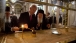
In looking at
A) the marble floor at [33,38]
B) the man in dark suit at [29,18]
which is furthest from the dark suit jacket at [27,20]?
the marble floor at [33,38]

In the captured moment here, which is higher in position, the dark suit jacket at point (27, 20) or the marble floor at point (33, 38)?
the dark suit jacket at point (27, 20)

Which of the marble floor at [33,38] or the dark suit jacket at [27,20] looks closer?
the marble floor at [33,38]

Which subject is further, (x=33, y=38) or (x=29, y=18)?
(x=29, y=18)

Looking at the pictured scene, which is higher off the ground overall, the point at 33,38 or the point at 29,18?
the point at 29,18

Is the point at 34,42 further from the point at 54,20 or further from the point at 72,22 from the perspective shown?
the point at 72,22

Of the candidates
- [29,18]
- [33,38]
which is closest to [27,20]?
[29,18]

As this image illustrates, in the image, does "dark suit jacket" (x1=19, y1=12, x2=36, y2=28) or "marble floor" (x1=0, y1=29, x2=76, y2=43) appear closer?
"marble floor" (x1=0, y1=29, x2=76, y2=43)

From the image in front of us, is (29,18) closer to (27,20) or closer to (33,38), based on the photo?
(27,20)

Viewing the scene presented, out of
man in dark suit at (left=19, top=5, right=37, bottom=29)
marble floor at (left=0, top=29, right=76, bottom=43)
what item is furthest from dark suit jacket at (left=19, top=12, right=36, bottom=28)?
marble floor at (left=0, top=29, right=76, bottom=43)

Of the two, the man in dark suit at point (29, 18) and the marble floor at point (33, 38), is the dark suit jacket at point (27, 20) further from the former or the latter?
the marble floor at point (33, 38)

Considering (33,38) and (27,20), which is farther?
(27,20)

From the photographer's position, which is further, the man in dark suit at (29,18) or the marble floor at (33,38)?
the man in dark suit at (29,18)

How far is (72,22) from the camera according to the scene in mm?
1722

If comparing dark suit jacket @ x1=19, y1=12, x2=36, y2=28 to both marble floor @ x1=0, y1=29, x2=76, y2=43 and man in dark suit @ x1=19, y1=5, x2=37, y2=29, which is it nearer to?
man in dark suit @ x1=19, y1=5, x2=37, y2=29
